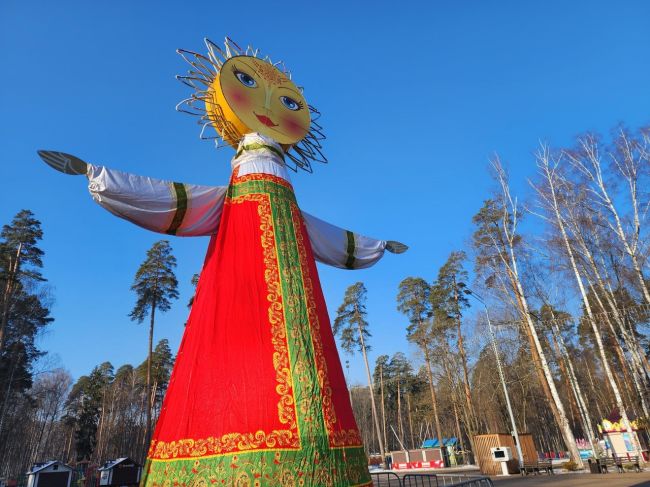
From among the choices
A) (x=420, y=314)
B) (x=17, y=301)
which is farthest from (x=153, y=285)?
(x=420, y=314)

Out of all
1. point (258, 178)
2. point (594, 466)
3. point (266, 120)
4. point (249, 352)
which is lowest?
point (594, 466)

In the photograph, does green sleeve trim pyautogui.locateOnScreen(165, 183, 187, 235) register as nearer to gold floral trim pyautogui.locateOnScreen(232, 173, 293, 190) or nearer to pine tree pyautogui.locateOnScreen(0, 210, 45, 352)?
gold floral trim pyautogui.locateOnScreen(232, 173, 293, 190)

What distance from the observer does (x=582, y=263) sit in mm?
14523

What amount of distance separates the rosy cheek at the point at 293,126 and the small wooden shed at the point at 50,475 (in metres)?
17.1

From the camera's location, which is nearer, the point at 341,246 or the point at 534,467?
the point at 341,246

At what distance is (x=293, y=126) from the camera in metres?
5.90

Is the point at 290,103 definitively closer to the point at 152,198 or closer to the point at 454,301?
the point at 152,198

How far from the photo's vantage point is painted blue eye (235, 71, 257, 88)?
5.68 metres

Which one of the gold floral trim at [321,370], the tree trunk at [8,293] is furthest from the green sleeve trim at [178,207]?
the tree trunk at [8,293]

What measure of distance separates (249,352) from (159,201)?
195cm

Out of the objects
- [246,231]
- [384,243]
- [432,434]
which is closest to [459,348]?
[384,243]

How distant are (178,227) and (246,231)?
793mm

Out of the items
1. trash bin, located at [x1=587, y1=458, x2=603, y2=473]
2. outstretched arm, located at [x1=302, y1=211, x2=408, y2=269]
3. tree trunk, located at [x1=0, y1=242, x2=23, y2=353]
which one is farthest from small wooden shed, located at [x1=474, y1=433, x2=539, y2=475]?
tree trunk, located at [x1=0, y1=242, x2=23, y2=353]

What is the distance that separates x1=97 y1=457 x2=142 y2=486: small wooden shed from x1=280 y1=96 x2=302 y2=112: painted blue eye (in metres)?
15.7
